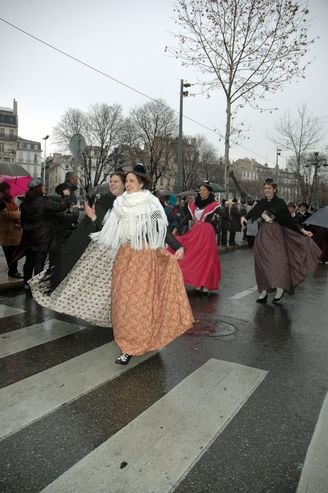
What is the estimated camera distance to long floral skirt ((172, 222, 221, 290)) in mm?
7492

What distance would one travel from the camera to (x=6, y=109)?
100 m

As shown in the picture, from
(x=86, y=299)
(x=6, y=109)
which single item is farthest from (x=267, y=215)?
(x=6, y=109)

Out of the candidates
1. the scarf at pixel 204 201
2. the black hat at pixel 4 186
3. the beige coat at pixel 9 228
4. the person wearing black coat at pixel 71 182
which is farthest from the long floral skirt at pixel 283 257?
the black hat at pixel 4 186

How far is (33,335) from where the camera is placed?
4840 mm

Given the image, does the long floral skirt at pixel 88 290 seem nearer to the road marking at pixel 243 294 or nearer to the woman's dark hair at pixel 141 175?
the woman's dark hair at pixel 141 175

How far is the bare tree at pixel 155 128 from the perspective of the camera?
4578 centimetres

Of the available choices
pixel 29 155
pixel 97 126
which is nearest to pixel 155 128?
pixel 97 126

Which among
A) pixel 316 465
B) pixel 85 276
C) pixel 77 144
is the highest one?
pixel 77 144

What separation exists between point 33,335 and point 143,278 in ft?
5.79

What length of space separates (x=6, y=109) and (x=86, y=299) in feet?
356

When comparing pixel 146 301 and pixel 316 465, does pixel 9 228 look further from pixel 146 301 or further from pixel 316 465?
pixel 316 465

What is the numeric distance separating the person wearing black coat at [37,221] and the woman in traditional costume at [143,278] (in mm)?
3195

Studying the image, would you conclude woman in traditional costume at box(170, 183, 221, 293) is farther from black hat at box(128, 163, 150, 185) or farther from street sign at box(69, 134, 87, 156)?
street sign at box(69, 134, 87, 156)

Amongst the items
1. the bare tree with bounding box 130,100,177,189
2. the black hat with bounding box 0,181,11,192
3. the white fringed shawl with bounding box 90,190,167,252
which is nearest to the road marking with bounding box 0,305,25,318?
the white fringed shawl with bounding box 90,190,167,252
